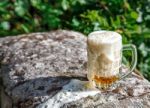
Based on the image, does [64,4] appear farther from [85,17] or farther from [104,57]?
[104,57]

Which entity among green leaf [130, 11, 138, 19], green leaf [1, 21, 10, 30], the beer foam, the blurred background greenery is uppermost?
the beer foam

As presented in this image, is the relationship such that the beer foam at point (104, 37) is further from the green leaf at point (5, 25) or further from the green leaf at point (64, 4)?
the green leaf at point (5, 25)

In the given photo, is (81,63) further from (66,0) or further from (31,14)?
(31,14)

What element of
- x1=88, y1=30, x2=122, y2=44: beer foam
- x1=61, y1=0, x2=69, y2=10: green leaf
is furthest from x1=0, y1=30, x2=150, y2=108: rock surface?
x1=61, y1=0, x2=69, y2=10: green leaf

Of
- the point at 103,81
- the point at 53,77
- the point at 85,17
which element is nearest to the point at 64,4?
the point at 85,17

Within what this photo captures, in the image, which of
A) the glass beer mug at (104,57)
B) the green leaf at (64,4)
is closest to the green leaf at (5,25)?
the green leaf at (64,4)

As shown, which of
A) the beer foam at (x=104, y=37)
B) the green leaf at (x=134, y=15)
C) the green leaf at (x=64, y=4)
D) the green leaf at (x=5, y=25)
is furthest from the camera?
the green leaf at (x=5, y=25)

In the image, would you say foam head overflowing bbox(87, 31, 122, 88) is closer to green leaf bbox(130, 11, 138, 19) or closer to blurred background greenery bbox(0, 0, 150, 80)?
blurred background greenery bbox(0, 0, 150, 80)
